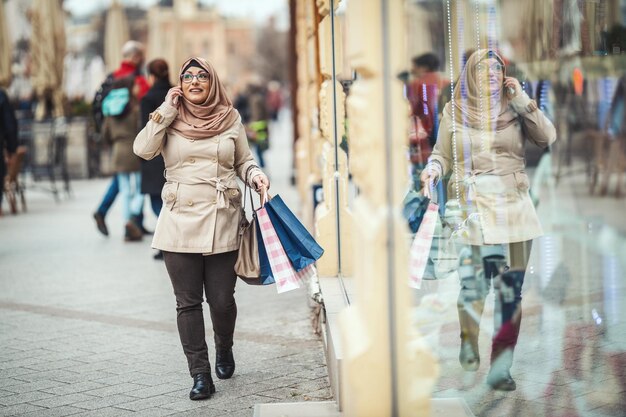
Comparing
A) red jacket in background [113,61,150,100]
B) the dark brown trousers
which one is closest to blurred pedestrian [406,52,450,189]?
the dark brown trousers

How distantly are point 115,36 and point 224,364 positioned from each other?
62.3 feet

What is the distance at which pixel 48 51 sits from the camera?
837 inches

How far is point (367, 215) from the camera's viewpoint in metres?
3.67

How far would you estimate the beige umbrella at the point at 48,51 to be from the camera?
20797mm

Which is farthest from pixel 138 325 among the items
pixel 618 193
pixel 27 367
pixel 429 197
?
pixel 618 193

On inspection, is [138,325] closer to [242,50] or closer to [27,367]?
[27,367]

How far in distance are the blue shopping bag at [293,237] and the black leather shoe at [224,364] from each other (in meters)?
0.76

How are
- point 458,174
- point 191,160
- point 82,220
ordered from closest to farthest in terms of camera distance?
1. point 458,174
2. point 191,160
3. point 82,220

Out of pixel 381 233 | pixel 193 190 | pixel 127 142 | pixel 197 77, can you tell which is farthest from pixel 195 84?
pixel 127 142

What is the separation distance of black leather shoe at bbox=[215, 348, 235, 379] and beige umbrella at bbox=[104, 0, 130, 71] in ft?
60.6

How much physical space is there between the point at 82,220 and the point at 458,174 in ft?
32.3

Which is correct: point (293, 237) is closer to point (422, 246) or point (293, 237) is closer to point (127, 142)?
point (422, 246)

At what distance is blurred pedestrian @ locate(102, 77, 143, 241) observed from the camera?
11375 millimetres

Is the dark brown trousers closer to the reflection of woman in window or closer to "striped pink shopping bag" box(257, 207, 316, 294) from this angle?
"striped pink shopping bag" box(257, 207, 316, 294)
